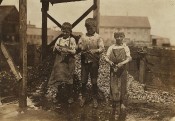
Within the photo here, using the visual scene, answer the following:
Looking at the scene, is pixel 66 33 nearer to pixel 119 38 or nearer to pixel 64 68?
pixel 64 68

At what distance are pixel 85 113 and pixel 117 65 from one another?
1.29 metres

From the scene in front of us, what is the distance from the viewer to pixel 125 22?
6781 centimetres

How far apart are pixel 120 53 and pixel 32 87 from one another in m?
3.74

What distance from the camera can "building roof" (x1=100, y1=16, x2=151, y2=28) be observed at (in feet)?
219

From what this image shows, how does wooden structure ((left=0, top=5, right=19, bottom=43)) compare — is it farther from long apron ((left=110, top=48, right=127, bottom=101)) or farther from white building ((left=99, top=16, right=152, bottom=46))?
white building ((left=99, top=16, right=152, bottom=46))

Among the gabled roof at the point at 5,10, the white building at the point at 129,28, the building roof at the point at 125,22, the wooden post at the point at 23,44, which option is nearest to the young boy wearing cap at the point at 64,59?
the wooden post at the point at 23,44

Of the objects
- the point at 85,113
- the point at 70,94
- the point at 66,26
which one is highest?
the point at 66,26

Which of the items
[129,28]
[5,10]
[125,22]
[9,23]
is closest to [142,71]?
[9,23]

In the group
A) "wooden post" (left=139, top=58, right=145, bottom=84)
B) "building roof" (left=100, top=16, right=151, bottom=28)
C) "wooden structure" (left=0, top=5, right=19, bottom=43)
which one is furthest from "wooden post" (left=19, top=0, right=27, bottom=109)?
"building roof" (left=100, top=16, right=151, bottom=28)

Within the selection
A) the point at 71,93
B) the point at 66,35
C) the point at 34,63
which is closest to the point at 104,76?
the point at 71,93

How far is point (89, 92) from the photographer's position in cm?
793

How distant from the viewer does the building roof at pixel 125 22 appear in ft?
219

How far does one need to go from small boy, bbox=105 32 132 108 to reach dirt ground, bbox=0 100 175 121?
18.0 inches

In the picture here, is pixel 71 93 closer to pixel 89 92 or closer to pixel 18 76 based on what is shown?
pixel 89 92
